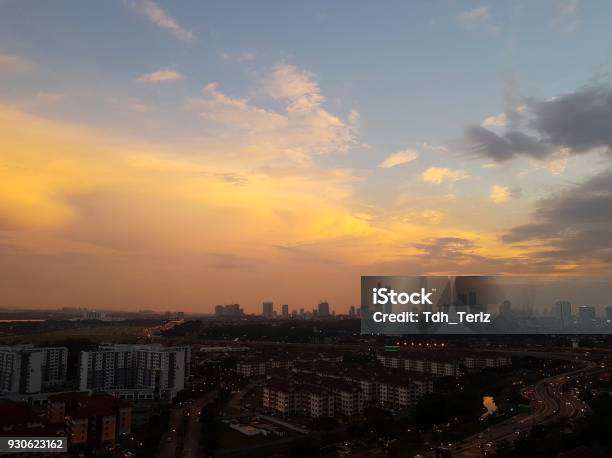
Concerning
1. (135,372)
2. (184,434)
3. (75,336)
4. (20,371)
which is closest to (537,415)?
(184,434)

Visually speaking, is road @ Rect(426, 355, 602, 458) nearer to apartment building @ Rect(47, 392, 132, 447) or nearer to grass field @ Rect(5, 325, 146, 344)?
apartment building @ Rect(47, 392, 132, 447)

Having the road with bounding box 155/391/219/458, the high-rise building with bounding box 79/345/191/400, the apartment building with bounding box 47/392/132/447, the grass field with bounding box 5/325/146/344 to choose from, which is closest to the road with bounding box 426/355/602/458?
the road with bounding box 155/391/219/458

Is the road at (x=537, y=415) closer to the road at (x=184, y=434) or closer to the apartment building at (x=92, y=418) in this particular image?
the road at (x=184, y=434)

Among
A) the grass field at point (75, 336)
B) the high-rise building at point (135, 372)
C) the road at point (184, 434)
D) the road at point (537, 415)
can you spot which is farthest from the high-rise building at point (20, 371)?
the road at point (537, 415)

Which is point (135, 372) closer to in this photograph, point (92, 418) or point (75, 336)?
point (92, 418)

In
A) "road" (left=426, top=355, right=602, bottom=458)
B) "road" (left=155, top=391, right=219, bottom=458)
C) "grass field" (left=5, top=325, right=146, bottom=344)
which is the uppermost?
"grass field" (left=5, top=325, right=146, bottom=344)

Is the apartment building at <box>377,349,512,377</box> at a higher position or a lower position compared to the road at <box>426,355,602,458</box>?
higher

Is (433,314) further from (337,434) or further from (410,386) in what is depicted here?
(337,434)
